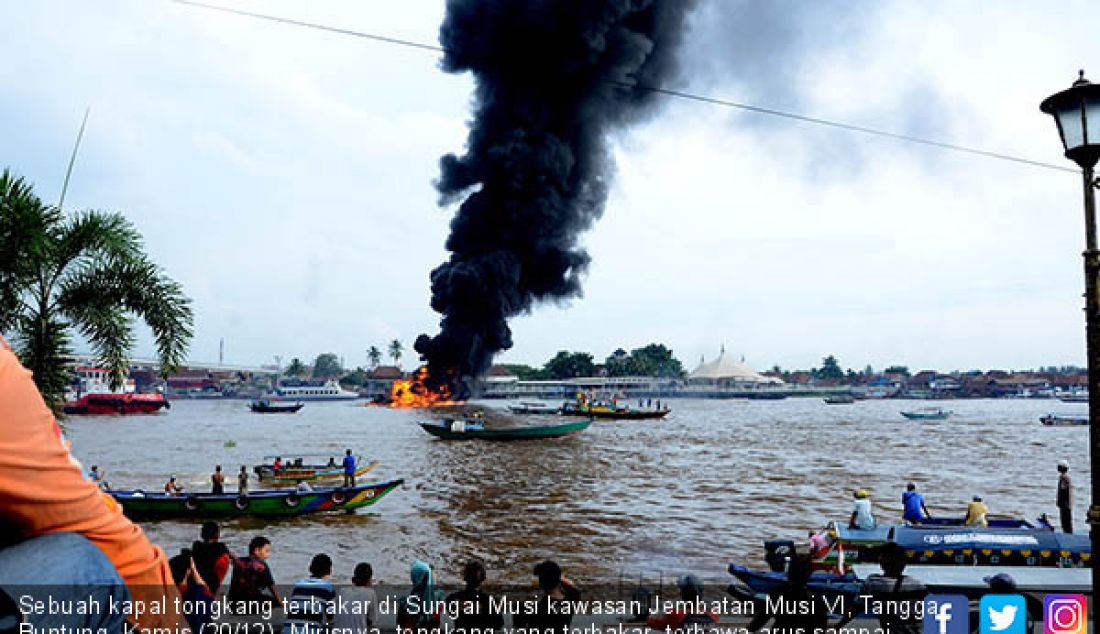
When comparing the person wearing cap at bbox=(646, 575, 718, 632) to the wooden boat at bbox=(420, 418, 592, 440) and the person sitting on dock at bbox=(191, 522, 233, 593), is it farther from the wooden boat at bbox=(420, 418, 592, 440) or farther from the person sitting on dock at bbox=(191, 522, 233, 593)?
the wooden boat at bbox=(420, 418, 592, 440)

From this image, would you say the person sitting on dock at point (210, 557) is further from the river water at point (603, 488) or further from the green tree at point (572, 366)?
the green tree at point (572, 366)

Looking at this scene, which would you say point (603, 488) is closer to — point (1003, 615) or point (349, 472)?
point (349, 472)

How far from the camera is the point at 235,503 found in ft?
68.4

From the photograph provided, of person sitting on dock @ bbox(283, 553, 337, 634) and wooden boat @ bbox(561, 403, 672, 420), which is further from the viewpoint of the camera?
wooden boat @ bbox(561, 403, 672, 420)

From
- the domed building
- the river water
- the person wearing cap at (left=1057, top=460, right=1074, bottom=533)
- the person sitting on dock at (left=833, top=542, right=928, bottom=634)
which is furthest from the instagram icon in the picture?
the domed building

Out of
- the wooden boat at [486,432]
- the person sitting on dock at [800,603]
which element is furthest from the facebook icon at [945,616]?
the wooden boat at [486,432]

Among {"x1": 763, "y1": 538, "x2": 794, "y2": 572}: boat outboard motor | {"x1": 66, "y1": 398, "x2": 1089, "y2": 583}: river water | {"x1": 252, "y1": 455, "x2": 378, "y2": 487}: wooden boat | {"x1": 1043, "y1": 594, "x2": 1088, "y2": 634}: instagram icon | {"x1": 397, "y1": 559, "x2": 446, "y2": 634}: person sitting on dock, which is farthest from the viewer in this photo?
{"x1": 252, "y1": 455, "x2": 378, "y2": 487}: wooden boat

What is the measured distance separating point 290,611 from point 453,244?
7441 centimetres

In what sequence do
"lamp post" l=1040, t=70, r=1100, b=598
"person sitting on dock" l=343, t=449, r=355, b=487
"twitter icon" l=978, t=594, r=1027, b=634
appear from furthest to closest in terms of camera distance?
"person sitting on dock" l=343, t=449, r=355, b=487
"twitter icon" l=978, t=594, r=1027, b=634
"lamp post" l=1040, t=70, r=1100, b=598

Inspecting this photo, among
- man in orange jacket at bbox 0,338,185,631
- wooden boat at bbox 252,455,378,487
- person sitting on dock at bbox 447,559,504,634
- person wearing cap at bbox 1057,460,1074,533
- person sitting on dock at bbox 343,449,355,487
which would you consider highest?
man in orange jacket at bbox 0,338,185,631

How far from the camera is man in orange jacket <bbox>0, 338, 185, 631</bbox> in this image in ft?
4.03

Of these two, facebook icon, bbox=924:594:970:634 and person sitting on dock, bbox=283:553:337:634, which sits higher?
person sitting on dock, bbox=283:553:337:634

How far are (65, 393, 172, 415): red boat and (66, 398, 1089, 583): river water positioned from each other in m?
36.5

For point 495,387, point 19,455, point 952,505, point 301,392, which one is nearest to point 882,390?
point 495,387
